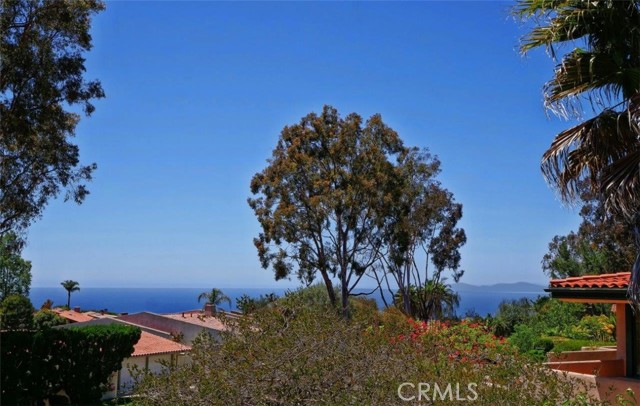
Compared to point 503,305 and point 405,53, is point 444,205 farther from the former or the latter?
point 405,53

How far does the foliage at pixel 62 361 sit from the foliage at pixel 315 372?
45.7 feet

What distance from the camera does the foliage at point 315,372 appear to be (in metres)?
6.12

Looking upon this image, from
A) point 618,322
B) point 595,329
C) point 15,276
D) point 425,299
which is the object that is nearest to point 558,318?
point 595,329

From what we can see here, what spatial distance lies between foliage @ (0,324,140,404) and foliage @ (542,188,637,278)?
22829 mm

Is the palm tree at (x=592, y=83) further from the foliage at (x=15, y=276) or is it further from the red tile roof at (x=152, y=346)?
the foliage at (x=15, y=276)

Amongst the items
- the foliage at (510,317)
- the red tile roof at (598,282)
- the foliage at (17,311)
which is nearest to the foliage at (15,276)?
the foliage at (17,311)

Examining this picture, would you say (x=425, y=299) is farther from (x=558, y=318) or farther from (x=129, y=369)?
(x=129, y=369)

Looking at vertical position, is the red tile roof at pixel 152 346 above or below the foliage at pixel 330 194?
below

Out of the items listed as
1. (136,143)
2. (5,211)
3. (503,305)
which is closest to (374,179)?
(136,143)

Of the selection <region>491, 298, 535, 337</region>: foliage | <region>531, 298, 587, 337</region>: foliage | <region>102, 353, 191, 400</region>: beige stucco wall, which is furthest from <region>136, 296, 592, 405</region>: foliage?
<region>491, 298, 535, 337</region>: foliage

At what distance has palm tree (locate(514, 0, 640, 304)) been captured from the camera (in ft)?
25.6

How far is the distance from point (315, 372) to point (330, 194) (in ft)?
74.0

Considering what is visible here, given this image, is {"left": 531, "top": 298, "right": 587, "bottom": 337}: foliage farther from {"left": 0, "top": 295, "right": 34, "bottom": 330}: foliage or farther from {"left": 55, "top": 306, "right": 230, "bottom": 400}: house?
{"left": 0, "top": 295, "right": 34, "bottom": 330}: foliage

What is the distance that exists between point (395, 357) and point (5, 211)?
1315 cm
